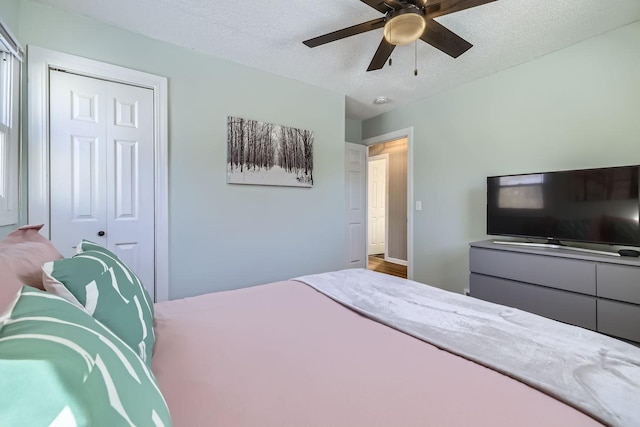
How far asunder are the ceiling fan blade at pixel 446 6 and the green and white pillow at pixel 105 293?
6.38 ft

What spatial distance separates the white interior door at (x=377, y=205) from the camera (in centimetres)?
640

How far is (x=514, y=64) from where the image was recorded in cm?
268

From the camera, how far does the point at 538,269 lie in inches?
86.0

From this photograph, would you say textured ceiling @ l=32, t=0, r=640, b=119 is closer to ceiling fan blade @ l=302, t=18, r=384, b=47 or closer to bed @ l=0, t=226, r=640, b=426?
ceiling fan blade @ l=302, t=18, r=384, b=47

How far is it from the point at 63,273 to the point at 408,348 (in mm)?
1017

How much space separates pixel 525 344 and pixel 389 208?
503 centimetres

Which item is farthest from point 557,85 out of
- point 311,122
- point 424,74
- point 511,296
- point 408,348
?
point 408,348

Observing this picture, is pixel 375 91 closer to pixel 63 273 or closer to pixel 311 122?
pixel 311 122

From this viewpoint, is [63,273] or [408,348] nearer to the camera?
[63,273]

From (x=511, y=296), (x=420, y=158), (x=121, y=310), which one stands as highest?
(x=420, y=158)

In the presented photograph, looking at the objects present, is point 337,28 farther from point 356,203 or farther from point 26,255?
point 356,203

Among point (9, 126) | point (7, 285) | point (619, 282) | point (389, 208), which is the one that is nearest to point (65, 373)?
point (7, 285)

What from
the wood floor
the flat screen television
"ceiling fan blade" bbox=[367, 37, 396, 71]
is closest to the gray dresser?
the flat screen television

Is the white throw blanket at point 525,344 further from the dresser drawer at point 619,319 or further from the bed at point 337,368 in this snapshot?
the dresser drawer at point 619,319
